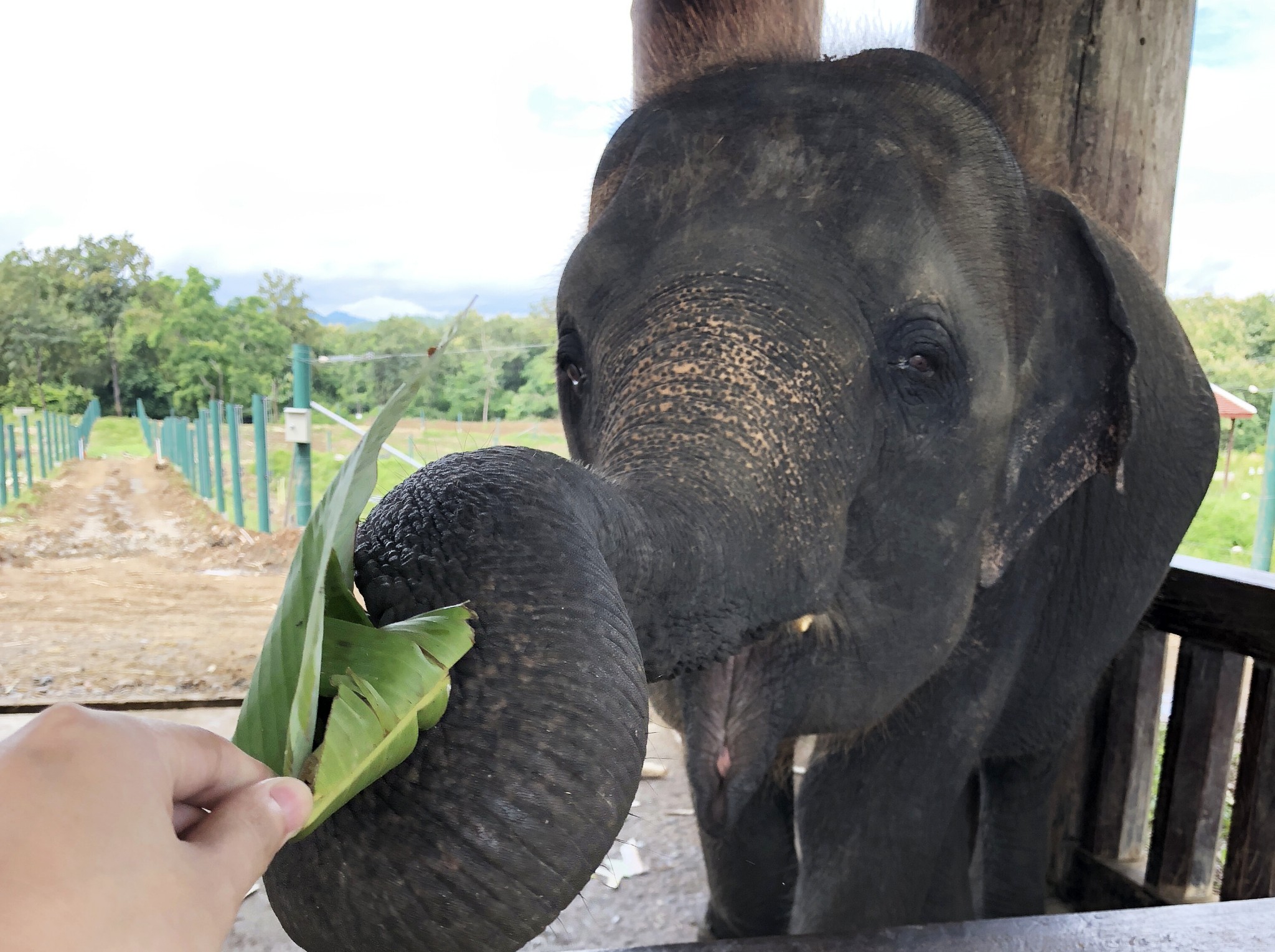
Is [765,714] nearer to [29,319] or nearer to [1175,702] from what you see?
[1175,702]

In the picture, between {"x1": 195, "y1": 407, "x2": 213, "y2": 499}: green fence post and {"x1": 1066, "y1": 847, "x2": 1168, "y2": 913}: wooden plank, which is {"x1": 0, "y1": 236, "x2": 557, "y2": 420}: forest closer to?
{"x1": 195, "y1": 407, "x2": 213, "y2": 499}: green fence post

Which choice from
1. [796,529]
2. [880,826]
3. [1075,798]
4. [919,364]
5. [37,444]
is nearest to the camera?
[796,529]

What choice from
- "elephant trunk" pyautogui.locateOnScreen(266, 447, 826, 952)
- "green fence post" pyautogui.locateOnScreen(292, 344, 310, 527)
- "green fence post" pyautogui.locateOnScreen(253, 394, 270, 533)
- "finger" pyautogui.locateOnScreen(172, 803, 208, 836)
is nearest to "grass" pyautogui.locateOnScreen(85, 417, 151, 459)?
"green fence post" pyautogui.locateOnScreen(253, 394, 270, 533)

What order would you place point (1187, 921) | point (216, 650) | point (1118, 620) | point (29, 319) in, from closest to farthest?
point (1187, 921) → point (1118, 620) → point (216, 650) → point (29, 319)

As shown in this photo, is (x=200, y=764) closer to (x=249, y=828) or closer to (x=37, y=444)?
(x=249, y=828)

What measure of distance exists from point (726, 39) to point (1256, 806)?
1675 millimetres

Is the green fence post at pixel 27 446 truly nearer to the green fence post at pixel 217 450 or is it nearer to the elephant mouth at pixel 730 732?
the green fence post at pixel 217 450

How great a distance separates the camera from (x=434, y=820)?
1.71 feet

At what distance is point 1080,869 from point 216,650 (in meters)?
4.25

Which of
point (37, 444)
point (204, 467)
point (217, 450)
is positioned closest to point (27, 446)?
point (204, 467)

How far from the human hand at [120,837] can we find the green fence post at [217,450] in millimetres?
8790

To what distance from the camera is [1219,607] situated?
1.90m

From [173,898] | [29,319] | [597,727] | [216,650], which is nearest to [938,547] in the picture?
[597,727]

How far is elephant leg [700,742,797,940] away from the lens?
1984 mm
